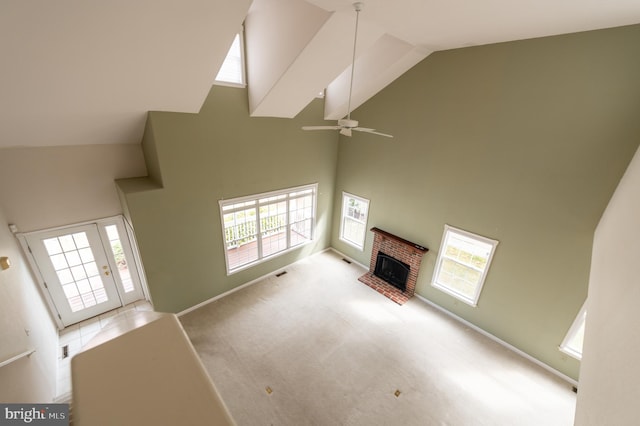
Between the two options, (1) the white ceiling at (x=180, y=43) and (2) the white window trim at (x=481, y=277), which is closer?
(1) the white ceiling at (x=180, y=43)

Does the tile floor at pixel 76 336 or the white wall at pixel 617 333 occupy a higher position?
the white wall at pixel 617 333

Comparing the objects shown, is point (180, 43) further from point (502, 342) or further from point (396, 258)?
point (502, 342)

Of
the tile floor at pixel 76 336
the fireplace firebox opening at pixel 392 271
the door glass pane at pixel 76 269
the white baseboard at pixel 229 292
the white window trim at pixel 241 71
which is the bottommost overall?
the tile floor at pixel 76 336

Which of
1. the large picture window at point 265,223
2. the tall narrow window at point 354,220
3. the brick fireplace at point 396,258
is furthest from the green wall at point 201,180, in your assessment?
the brick fireplace at point 396,258

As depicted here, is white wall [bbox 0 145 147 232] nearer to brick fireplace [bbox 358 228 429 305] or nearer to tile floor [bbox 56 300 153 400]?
tile floor [bbox 56 300 153 400]

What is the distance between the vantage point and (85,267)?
4512 millimetres

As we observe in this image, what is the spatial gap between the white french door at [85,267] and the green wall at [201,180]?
3.32 ft

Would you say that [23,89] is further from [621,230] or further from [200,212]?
[621,230]

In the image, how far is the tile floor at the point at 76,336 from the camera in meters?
3.83

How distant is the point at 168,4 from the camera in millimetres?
2307

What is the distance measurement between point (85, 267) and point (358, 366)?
5.04m

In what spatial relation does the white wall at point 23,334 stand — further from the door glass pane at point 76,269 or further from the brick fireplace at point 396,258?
the brick fireplace at point 396,258

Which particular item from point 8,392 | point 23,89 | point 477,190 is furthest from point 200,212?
point 477,190

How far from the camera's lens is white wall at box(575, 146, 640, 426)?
1087 mm
